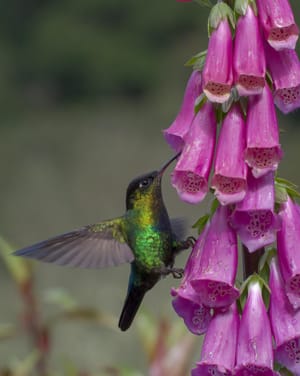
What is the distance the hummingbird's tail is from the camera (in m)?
2.81

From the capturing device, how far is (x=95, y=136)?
17.8 meters

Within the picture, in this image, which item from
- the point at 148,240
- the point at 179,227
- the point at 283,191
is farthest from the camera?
the point at 179,227

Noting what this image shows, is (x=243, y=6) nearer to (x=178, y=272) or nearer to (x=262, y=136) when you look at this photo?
(x=262, y=136)

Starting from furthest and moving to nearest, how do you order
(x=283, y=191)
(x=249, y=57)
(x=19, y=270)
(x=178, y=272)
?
(x=19, y=270)
(x=178, y=272)
(x=283, y=191)
(x=249, y=57)

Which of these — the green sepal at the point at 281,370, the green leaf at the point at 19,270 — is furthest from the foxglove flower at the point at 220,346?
the green leaf at the point at 19,270

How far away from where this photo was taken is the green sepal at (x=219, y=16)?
2.20 m

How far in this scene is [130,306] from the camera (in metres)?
2.85

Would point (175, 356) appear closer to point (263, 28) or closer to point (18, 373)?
point (18, 373)

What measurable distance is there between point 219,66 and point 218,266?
432mm

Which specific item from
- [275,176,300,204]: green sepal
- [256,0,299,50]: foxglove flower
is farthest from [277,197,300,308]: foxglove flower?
[256,0,299,50]: foxglove flower

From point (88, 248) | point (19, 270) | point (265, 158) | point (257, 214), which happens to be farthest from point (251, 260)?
point (19, 270)

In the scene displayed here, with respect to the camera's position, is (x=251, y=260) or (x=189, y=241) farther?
(x=189, y=241)

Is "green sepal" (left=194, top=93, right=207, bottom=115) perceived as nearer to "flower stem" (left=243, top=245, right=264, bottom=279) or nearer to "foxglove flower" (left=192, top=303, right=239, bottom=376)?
"flower stem" (left=243, top=245, right=264, bottom=279)

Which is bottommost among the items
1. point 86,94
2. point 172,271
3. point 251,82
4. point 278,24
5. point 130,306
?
point 86,94
